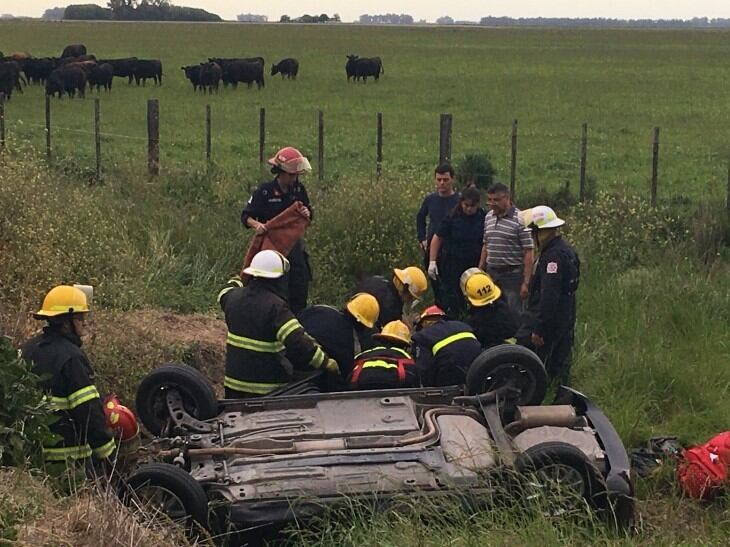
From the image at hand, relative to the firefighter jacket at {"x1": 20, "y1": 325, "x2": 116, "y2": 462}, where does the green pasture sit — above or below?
above

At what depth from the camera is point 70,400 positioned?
19.1ft

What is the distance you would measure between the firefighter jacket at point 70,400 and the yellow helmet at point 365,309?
2.11 meters

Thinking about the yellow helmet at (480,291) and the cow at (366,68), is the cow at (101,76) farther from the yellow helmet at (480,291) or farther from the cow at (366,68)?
the yellow helmet at (480,291)

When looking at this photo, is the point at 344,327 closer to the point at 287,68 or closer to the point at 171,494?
the point at 171,494

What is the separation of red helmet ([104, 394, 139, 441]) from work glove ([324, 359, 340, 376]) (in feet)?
4.31

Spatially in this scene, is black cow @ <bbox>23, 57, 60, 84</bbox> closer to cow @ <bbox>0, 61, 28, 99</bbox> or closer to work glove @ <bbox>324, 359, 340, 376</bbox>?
cow @ <bbox>0, 61, 28, 99</bbox>

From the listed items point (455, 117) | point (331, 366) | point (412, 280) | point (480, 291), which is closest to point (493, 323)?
point (480, 291)

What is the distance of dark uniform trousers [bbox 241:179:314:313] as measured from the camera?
9.08m

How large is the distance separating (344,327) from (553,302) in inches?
65.0

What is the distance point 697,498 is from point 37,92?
105 feet

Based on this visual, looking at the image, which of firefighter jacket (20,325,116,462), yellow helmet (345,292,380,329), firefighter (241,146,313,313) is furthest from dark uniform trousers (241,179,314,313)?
firefighter jacket (20,325,116,462)

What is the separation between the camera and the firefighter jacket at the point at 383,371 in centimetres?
685

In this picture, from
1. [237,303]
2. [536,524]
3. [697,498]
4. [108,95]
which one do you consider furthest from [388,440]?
[108,95]

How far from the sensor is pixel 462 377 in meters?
7.08
